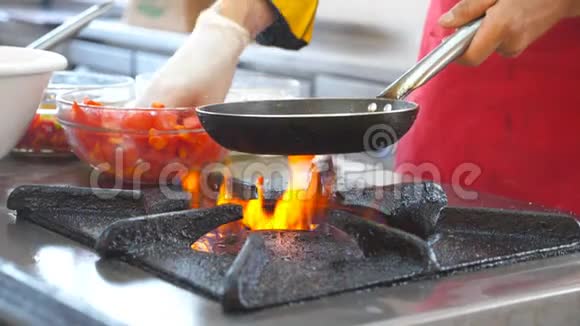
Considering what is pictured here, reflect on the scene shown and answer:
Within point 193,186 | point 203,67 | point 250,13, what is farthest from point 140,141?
point 250,13

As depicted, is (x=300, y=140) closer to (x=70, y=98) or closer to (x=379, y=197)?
(x=379, y=197)

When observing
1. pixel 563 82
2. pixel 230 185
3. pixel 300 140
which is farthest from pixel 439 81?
pixel 300 140

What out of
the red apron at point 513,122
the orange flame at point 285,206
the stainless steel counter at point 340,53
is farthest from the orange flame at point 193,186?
the stainless steel counter at point 340,53

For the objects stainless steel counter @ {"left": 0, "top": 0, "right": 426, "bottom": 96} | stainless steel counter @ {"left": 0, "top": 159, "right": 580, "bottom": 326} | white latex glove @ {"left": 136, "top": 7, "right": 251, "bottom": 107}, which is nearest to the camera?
stainless steel counter @ {"left": 0, "top": 159, "right": 580, "bottom": 326}

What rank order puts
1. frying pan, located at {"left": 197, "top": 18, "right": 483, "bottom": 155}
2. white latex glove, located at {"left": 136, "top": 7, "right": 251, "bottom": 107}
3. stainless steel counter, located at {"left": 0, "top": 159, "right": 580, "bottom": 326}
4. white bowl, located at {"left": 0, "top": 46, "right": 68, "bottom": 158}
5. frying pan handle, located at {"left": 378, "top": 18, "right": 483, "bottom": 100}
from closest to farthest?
1. stainless steel counter, located at {"left": 0, "top": 159, "right": 580, "bottom": 326}
2. frying pan, located at {"left": 197, "top": 18, "right": 483, "bottom": 155}
3. frying pan handle, located at {"left": 378, "top": 18, "right": 483, "bottom": 100}
4. white bowl, located at {"left": 0, "top": 46, "right": 68, "bottom": 158}
5. white latex glove, located at {"left": 136, "top": 7, "right": 251, "bottom": 107}

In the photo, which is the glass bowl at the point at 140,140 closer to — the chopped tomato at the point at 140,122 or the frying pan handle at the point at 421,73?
the chopped tomato at the point at 140,122

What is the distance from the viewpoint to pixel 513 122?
1318 millimetres

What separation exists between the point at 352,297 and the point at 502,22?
498mm

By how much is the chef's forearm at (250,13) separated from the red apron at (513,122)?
10.8 inches

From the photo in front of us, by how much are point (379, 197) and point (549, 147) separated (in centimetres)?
44

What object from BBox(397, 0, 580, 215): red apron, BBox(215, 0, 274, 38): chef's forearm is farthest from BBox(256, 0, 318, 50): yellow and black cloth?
BBox(397, 0, 580, 215): red apron

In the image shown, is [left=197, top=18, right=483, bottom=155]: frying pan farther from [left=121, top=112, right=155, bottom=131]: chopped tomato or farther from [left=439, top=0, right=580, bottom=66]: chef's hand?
[left=121, top=112, right=155, bottom=131]: chopped tomato

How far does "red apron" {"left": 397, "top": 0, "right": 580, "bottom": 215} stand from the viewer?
Result: 4.18 feet

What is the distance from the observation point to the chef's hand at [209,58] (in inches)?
49.9
